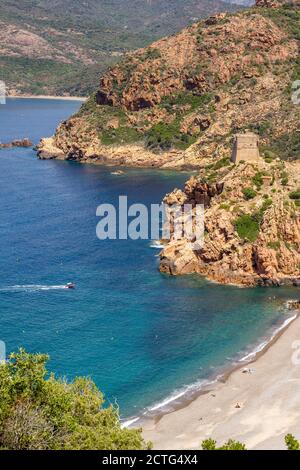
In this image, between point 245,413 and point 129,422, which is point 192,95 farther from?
point 129,422

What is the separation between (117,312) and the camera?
70250mm

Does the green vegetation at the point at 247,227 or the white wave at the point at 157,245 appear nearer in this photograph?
the green vegetation at the point at 247,227

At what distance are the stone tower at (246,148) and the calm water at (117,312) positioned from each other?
605 inches

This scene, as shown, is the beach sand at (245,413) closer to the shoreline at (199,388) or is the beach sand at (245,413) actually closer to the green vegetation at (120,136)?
the shoreline at (199,388)

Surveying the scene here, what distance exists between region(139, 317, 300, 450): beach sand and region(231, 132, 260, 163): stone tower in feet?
110

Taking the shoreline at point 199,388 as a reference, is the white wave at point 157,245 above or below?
above

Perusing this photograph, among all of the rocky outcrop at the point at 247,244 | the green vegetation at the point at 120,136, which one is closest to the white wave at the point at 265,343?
the rocky outcrop at the point at 247,244

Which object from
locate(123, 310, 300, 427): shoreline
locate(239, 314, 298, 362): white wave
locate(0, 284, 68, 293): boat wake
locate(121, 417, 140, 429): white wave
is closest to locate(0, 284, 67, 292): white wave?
→ locate(0, 284, 68, 293): boat wake

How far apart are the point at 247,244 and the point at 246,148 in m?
15.7

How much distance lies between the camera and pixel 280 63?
157 m

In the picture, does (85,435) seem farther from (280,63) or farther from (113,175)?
(280,63)

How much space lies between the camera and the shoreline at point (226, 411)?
1927 inches
